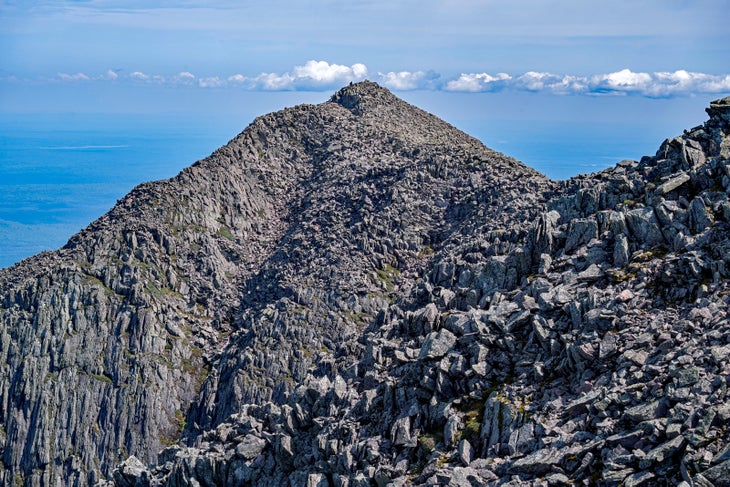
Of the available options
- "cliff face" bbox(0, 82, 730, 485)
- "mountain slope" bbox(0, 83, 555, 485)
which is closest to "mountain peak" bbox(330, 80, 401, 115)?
"cliff face" bbox(0, 82, 730, 485)

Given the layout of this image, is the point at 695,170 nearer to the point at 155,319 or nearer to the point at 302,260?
the point at 302,260

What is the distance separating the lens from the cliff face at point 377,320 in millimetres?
43844

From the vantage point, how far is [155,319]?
399 ft

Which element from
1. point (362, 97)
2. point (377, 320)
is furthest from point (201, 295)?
point (362, 97)

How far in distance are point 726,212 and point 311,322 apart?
69791mm

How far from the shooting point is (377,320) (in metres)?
76.9

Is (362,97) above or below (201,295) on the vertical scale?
above

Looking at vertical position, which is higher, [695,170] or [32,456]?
[695,170]

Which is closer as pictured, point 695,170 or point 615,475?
point 615,475

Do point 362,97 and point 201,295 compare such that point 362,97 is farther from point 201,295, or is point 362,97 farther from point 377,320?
point 377,320

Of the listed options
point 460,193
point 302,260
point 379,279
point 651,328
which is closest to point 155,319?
point 302,260

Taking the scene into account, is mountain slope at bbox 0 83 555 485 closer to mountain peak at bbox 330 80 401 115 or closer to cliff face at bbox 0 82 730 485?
cliff face at bbox 0 82 730 485

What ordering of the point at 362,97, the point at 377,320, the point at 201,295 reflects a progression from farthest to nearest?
the point at 362,97
the point at 201,295
the point at 377,320

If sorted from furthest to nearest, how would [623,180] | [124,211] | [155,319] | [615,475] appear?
[124,211] < [155,319] < [623,180] < [615,475]
